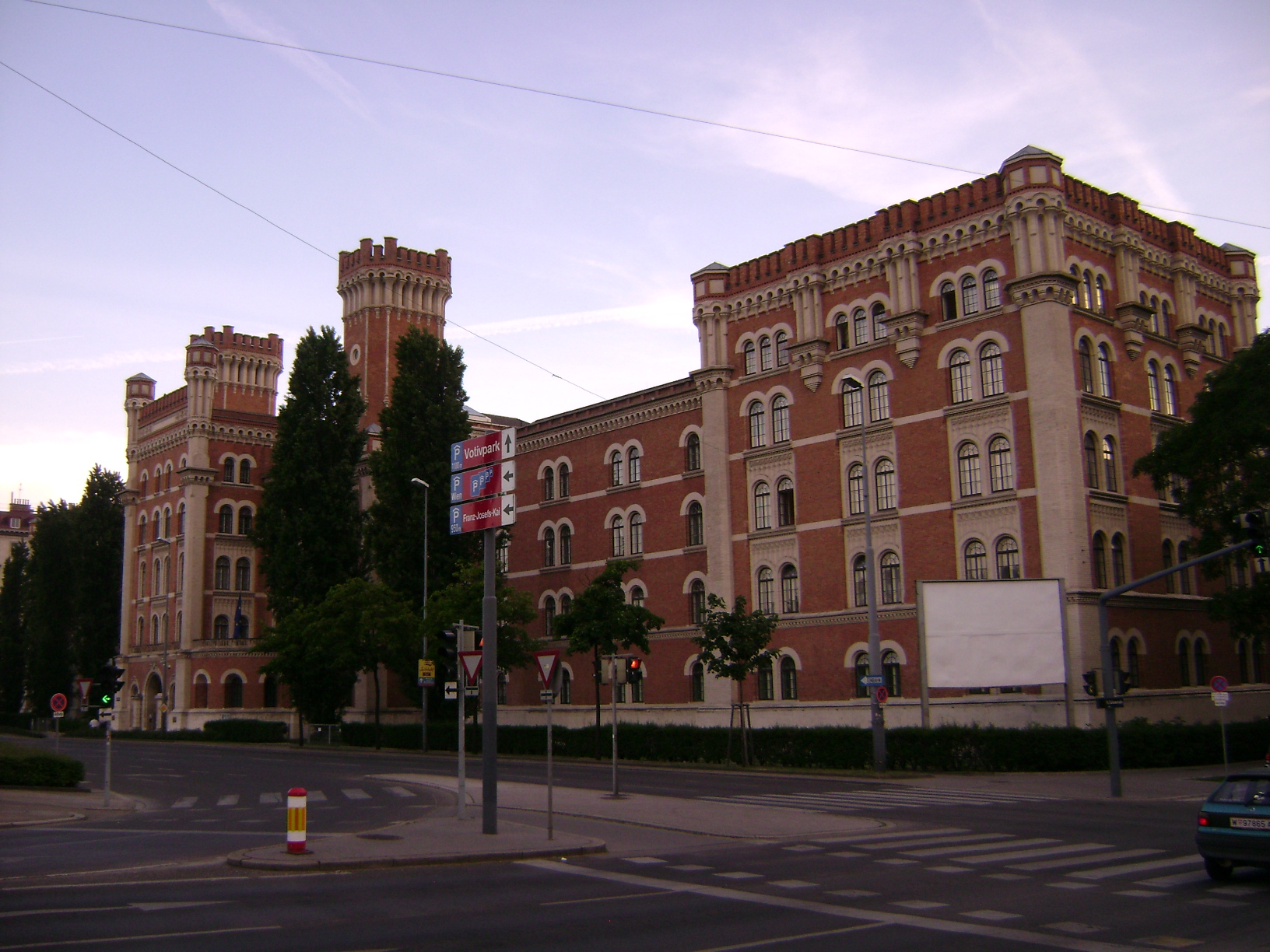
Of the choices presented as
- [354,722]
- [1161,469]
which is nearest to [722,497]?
[1161,469]

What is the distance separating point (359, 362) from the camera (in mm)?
72688

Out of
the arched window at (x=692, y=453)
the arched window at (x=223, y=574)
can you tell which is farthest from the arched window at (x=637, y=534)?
the arched window at (x=223, y=574)

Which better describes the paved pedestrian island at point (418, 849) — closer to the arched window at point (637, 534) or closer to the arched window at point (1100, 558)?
the arched window at point (1100, 558)

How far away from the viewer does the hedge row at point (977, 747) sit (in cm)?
3288

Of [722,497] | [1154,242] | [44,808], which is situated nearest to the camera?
[44,808]

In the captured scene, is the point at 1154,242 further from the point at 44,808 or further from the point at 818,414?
the point at 44,808

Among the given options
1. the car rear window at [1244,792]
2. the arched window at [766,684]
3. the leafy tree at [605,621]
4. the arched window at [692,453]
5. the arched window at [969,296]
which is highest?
the arched window at [969,296]

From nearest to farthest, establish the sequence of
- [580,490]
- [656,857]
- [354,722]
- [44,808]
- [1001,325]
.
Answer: [656,857], [44,808], [1001,325], [580,490], [354,722]

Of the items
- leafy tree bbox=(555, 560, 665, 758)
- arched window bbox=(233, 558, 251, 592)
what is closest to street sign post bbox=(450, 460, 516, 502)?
leafy tree bbox=(555, 560, 665, 758)

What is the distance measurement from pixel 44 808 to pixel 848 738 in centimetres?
2261

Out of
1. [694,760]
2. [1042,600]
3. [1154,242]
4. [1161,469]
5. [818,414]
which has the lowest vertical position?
[694,760]

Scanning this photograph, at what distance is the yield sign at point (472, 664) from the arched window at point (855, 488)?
82.4 feet

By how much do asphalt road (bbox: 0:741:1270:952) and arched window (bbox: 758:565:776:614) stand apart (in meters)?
22.5

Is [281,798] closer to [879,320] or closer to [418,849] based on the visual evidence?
[418,849]
